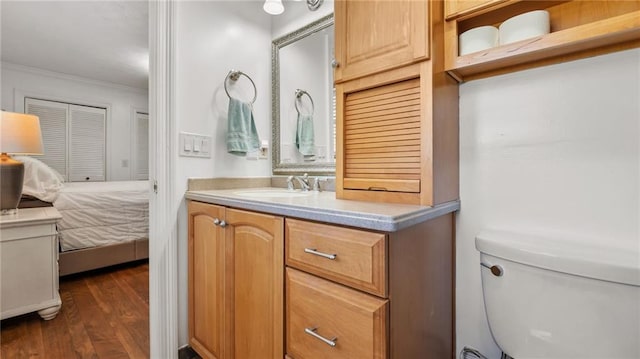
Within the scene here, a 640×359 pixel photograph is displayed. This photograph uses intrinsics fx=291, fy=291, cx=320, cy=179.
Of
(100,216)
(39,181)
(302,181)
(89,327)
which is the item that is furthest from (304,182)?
(39,181)

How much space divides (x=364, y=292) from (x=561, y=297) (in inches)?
20.6

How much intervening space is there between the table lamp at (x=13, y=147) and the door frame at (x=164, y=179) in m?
0.97

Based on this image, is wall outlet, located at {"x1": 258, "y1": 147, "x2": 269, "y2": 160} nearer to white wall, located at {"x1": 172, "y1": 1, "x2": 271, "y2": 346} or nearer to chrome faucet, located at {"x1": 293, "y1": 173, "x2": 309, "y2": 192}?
white wall, located at {"x1": 172, "y1": 1, "x2": 271, "y2": 346}

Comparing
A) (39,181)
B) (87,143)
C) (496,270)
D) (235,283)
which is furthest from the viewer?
(87,143)

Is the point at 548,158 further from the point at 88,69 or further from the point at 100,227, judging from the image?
the point at 88,69

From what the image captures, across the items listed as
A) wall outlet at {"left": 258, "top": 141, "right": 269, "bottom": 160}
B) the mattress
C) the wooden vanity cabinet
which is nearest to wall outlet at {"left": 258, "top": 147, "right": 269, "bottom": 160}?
wall outlet at {"left": 258, "top": 141, "right": 269, "bottom": 160}

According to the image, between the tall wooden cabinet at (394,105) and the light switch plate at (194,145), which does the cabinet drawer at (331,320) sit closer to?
the tall wooden cabinet at (394,105)

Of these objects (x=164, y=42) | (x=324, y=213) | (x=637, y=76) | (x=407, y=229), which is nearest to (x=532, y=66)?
(x=637, y=76)

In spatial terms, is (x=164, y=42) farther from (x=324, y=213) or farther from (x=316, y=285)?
(x=316, y=285)

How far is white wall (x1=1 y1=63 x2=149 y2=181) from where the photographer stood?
377 centimetres

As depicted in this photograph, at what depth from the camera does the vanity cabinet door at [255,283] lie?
0.96 meters

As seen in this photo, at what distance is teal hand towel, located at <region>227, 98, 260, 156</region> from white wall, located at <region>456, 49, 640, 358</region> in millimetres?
1057

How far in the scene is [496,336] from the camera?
2.92 ft

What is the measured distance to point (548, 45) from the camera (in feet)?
2.63
